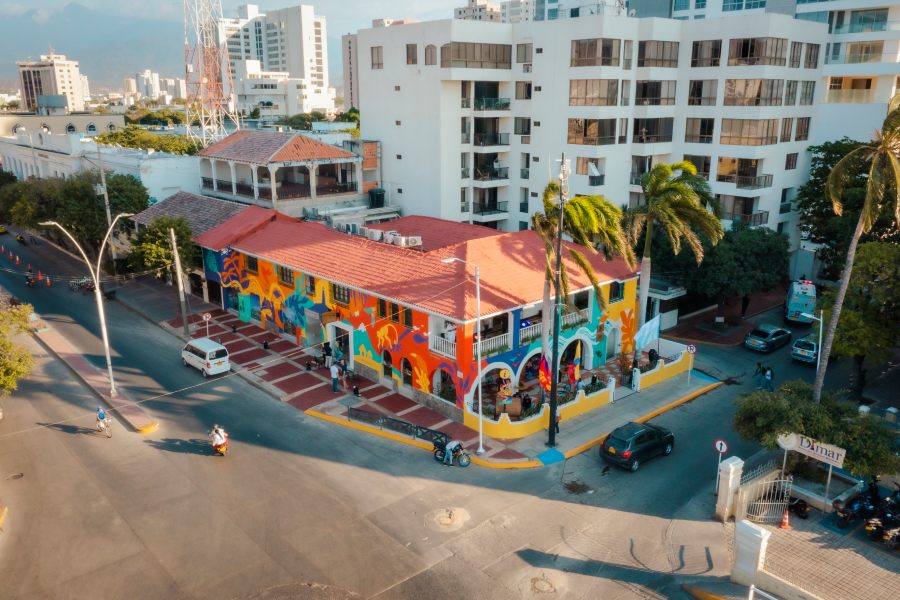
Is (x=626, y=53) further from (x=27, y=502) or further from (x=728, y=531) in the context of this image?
(x=27, y=502)

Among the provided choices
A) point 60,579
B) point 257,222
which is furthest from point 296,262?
point 60,579

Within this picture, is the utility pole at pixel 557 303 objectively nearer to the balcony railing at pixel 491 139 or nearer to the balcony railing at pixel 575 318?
the balcony railing at pixel 575 318

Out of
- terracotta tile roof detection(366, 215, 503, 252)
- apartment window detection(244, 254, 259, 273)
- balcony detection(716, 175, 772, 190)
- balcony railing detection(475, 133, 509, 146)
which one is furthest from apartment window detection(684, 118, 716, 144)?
apartment window detection(244, 254, 259, 273)

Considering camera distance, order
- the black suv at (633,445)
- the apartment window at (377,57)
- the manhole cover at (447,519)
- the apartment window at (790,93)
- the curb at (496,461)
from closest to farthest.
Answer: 1. the manhole cover at (447,519)
2. the black suv at (633,445)
3. the curb at (496,461)
4. the apartment window at (790,93)
5. the apartment window at (377,57)

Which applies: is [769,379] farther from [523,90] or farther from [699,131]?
[523,90]

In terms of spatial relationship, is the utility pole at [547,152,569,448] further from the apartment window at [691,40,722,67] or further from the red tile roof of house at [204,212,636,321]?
the apartment window at [691,40,722,67]

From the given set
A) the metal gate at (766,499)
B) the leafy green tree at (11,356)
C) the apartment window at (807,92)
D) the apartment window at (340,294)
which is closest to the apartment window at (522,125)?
the apartment window at (807,92)
